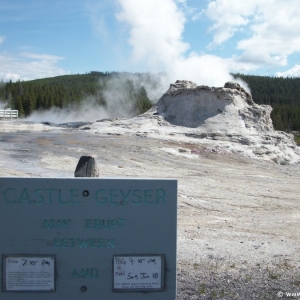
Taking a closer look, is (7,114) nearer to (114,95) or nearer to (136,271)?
(114,95)

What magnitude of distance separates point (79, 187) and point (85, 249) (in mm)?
479

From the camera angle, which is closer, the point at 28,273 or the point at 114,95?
the point at 28,273

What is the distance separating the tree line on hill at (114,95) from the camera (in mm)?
56844

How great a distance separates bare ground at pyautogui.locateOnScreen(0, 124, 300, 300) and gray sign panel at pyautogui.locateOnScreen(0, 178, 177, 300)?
1.20 meters

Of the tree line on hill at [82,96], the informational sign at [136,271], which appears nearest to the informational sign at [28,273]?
the informational sign at [136,271]

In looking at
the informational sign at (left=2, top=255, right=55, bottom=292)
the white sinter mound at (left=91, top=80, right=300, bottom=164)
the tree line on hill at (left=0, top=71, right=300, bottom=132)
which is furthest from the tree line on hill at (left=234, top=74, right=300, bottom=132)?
the informational sign at (left=2, top=255, right=55, bottom=292)

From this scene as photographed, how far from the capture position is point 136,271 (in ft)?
11.4

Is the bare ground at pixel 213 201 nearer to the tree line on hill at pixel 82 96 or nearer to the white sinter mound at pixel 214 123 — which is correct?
the white sinter mound at pixel 214 123

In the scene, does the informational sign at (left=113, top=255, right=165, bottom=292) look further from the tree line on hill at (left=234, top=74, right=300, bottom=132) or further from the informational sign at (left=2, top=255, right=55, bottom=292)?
the tree line on hill at (left=234, top=74, right=300, bottom=132)

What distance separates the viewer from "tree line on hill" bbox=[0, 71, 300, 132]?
186 feet

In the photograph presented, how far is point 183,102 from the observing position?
2614cm

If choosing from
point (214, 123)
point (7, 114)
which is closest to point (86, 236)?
point (214, 123)

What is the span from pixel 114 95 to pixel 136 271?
5569 centimetres

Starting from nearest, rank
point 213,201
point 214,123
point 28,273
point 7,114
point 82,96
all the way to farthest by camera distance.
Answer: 1. point 28,273
2. point 213,201
3. point 214,123
4. point 7,114
5. point 82,96
